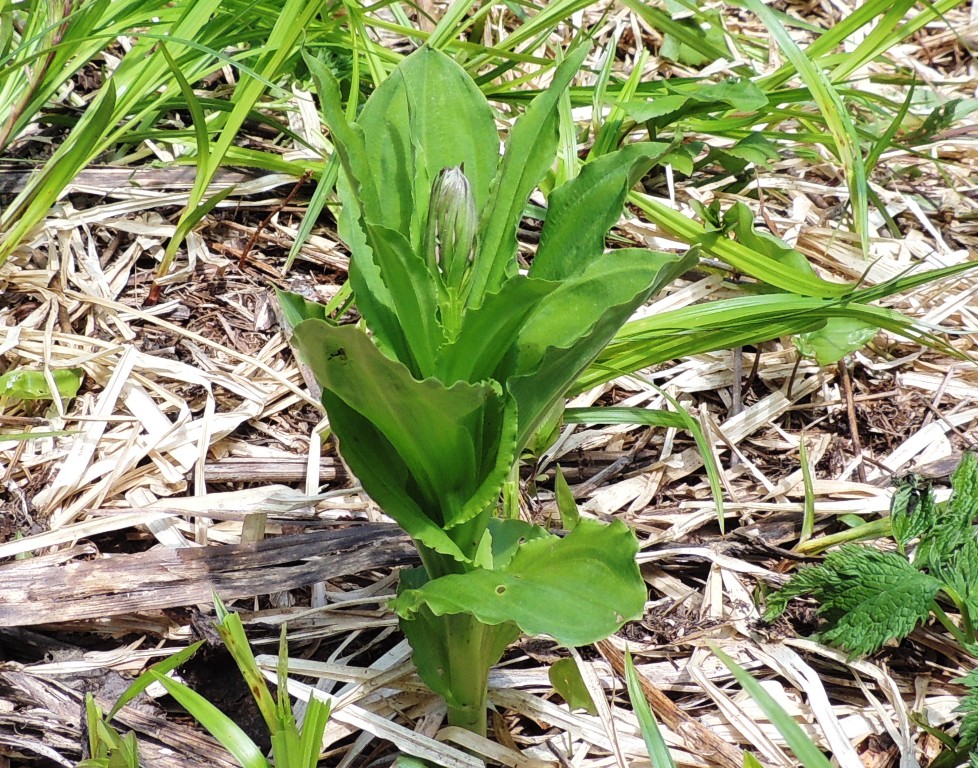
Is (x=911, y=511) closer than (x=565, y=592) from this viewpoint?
No

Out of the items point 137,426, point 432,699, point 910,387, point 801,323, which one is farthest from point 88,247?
point 910,387

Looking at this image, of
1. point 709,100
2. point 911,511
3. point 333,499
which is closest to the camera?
point 911,511

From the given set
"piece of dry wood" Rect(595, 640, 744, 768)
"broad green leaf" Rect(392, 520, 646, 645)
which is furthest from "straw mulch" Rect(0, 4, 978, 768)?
"broad green leaf" Rect(392, 520, 646, 645)

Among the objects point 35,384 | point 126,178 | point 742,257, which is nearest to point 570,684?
point 742,257

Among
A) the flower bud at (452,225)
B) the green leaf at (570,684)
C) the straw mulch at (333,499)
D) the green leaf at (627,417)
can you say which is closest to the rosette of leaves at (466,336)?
the flower bud at (452,225)

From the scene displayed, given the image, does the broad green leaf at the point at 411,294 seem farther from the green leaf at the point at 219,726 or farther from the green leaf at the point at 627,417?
the green leaf at the point at 627,417

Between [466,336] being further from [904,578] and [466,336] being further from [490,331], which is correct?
[904,578]

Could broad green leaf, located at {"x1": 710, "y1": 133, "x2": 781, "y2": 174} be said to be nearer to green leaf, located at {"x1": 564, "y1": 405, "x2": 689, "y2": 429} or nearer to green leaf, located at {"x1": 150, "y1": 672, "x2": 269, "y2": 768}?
green leaf, located at {"x1": 564, "y1": 405, "x2": 689, "y2": 429}
